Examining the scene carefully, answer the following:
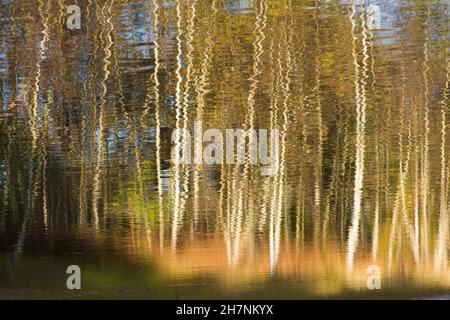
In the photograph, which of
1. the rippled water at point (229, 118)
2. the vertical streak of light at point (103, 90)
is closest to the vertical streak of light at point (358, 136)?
the rippled water at point (229, 118)

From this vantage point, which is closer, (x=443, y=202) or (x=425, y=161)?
(x=425, y=161)

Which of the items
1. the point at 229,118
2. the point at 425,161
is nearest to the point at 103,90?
the point at 229,118

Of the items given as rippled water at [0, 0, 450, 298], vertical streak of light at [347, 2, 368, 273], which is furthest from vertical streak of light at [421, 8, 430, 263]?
vertical streak of light at [347, 2, 368, 273]

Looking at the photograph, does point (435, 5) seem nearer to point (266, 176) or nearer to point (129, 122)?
point (266, 176)

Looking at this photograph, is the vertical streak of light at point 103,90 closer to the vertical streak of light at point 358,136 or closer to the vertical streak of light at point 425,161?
the vertical streak of light at point 358,136

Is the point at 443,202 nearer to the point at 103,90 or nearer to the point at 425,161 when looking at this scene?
the point at 425,161

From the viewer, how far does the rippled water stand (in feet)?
38.9

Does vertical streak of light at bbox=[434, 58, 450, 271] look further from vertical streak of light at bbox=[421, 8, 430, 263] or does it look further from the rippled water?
vertical streak of light at bbox=[421, 8, 430, 263]

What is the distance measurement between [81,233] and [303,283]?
2.44 metres

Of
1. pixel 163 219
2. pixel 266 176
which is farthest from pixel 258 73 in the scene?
pixel 163 219

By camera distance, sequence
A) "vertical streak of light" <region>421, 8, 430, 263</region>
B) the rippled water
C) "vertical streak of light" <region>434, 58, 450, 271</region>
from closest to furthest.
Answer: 1. the rippled water
2. "vertical streak of light" <region>434, 58, 450, 271</region>
3. "vertical streak of light" <region>421, 8, 430, 263</region>

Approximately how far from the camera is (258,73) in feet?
40.2

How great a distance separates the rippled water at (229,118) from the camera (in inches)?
467

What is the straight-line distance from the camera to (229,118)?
12211 millimetres
